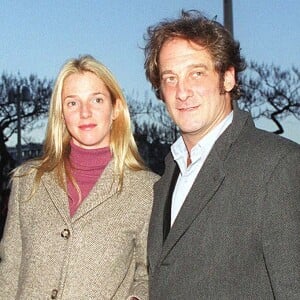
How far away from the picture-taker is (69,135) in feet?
14.3

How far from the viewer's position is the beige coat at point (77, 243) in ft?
13.3

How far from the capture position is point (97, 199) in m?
4.16

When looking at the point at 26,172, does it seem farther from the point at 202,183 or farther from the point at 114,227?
the point at 202,183

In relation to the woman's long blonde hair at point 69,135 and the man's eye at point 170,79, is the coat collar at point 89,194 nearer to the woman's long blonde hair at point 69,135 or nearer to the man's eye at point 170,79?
the woman's long blonde hair at point 69,135

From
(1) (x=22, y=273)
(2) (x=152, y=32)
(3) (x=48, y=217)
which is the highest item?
(2) (x=152, y=32)

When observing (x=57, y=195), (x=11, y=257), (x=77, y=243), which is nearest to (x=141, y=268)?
(x=77, y=243)

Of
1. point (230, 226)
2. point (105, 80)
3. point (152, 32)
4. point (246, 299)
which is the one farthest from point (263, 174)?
point (105, 80)

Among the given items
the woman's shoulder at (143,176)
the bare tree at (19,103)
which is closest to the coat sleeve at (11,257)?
the woman's shoulder at (143,176)

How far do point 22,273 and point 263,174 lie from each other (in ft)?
5.29

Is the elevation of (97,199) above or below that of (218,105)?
below

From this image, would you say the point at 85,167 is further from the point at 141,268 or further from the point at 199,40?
the point at 199,40

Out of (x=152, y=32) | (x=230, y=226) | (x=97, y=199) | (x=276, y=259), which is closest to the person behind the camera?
(x=276, y=259)

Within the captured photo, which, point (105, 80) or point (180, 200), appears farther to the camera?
point (105, 80)

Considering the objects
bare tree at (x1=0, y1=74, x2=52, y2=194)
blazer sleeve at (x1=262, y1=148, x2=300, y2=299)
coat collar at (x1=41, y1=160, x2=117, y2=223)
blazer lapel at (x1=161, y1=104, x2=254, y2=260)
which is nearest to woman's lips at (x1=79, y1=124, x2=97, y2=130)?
coat collar at (x1=41, y1=160, x2=117, y2=223)
